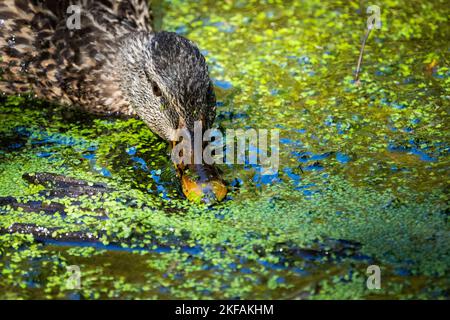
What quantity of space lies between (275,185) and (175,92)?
118cm

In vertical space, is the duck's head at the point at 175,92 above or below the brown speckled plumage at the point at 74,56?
below

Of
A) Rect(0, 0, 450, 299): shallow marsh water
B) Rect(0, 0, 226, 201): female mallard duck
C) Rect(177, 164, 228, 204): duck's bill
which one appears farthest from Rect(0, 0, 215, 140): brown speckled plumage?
Rect(177, 164, 228, 204): duck's bill

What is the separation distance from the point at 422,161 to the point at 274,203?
4.69 ft

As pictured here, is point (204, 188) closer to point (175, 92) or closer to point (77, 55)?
point (175, 92)

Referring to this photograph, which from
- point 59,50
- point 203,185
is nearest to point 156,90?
point 59,50

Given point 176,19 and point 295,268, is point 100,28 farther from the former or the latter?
point 295,268

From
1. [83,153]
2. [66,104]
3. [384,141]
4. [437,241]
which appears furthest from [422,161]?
[66,104]

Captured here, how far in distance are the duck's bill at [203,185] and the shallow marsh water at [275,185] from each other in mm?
96

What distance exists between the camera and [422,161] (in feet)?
22.0

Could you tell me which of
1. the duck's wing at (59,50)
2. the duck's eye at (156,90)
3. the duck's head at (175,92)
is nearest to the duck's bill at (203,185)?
the duck's head at (175,92)

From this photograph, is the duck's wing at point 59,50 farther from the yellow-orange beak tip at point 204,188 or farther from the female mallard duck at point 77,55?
the yellow-orange beak tip at point 204,188

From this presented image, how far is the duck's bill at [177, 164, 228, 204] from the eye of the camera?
6.12m

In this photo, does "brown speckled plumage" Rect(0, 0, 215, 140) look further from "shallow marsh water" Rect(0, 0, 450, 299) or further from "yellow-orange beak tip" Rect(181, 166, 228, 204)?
"yellow-orange beak tip" Rect(181, 166, 228, 204)

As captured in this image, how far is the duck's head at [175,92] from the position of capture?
20.3ft
